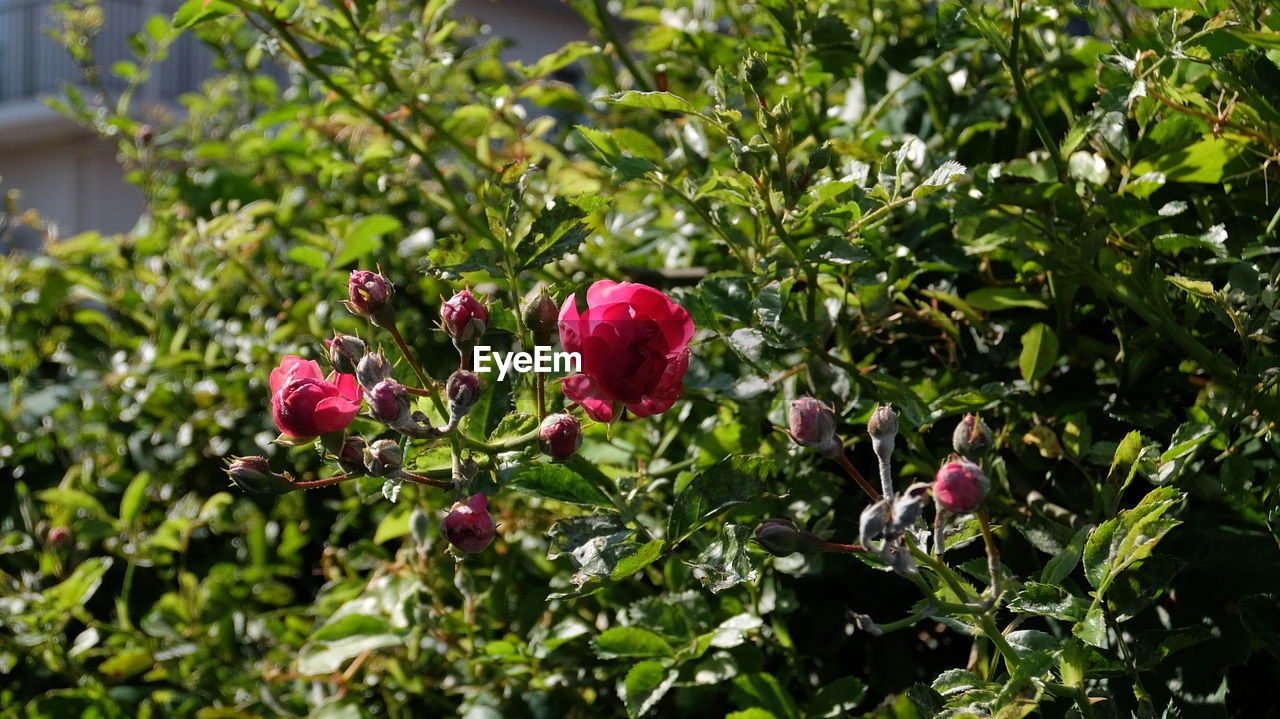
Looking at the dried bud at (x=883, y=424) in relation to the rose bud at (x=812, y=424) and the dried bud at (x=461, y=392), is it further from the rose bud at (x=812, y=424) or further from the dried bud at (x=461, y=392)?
the dried bud at (x=461, y=392)

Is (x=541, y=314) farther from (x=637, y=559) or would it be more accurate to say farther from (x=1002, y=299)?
(x=1002, y=299)

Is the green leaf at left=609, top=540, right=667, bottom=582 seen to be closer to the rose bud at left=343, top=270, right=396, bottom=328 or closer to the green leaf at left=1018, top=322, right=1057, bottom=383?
the rose bud at left=343, top=270, right=396, bottom=328

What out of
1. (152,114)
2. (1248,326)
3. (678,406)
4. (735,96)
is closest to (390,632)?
(678,406)

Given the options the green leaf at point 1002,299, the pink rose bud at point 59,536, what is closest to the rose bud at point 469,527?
the green leaf at point 1002,299

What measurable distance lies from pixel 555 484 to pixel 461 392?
97mm

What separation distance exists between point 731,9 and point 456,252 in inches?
26.0

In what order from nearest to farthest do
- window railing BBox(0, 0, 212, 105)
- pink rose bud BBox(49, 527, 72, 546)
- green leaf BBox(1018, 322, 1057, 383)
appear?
green leaf BBox(1018, 322, 1057, 383) < pink rose bud BBox(49, 527, 72, 546) < window railing BBox(0, 0, 212, 105)

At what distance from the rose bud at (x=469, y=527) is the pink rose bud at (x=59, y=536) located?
871 mm

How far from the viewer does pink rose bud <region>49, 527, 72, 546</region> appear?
1.15 meters

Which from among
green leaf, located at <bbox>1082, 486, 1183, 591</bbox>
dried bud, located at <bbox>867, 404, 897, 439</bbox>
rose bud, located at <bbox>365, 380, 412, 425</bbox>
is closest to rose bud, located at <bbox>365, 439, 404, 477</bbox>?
rose bud, located at <bbox>365, 380, 412, 425</bbox>

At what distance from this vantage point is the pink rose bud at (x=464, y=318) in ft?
1.72

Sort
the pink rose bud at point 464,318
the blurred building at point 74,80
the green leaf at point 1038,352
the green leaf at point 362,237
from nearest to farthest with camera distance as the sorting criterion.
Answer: the pink rose bud at point 464,318, the green leaf at point 1038,352, the green leaf at point 362,237, the blurred building at point 74,80

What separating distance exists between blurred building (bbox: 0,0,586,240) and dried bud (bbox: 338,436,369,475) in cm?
932

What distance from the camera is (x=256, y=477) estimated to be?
1.76ft
